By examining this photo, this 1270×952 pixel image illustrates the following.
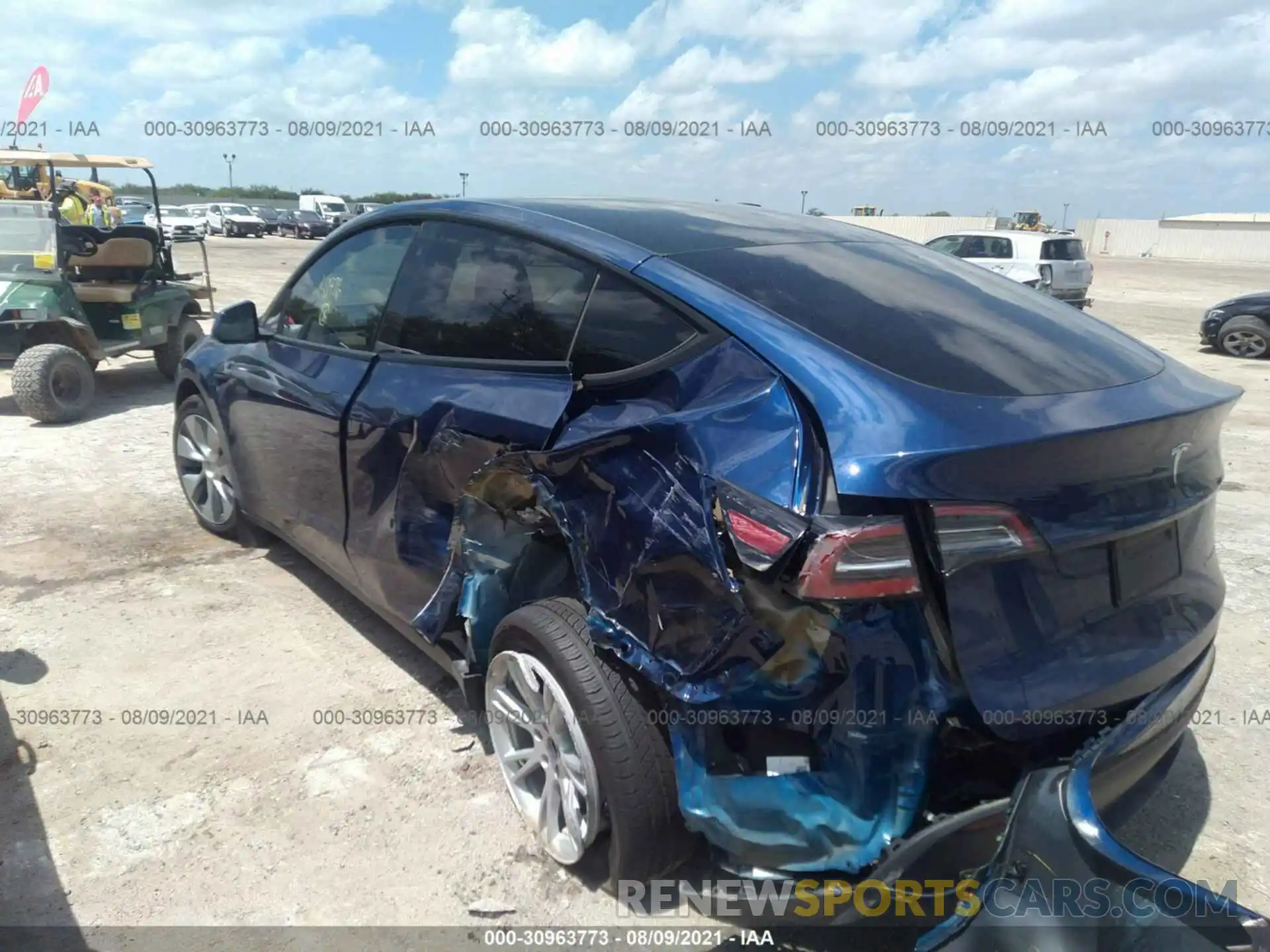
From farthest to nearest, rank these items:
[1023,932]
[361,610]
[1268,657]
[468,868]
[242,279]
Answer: [242,279] → [361,610] → [1268,657] → [468,868] → [1023,932]

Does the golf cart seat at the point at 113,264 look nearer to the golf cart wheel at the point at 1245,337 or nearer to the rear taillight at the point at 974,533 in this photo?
the rear taillight at the point at 974,533

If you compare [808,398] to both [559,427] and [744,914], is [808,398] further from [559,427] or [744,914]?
[744,914]

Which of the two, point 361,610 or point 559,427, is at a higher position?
point 559,427

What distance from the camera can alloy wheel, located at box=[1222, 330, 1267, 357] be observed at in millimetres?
12719

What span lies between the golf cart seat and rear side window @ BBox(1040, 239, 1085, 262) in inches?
566

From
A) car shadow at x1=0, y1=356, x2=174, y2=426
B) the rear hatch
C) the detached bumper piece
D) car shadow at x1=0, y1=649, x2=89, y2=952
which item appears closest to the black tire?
the rear hatch

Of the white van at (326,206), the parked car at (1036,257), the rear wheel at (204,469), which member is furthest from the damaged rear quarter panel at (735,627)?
the white van at (326,206)

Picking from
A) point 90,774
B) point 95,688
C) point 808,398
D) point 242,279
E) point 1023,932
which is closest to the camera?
point 1023,932

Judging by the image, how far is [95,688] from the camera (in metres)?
3.50

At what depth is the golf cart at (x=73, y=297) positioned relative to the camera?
24.3ft

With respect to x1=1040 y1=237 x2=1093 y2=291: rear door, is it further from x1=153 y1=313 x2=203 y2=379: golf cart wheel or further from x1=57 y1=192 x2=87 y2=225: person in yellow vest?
x1=57 y1=192 x2=87 y2=225: person in yellow vest

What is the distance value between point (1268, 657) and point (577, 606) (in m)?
3.08

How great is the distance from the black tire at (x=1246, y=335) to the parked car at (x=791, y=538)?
12.0 meters

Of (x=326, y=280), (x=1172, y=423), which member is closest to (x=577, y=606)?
(x=1172, y=423)
